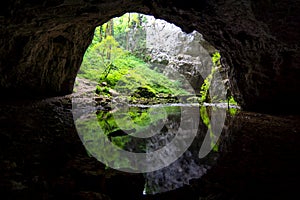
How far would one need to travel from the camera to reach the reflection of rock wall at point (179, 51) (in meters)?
21.6

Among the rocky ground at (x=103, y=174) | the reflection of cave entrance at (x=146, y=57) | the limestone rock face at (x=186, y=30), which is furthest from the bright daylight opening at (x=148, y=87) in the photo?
the limestone rock face at (x=186, y=30)

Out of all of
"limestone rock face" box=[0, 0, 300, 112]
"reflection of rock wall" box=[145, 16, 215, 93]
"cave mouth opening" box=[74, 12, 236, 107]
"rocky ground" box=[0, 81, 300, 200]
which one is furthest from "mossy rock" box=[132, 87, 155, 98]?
"rocky ground" box=[0, 81, 300, 200]

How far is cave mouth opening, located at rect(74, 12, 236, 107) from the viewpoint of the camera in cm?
1620

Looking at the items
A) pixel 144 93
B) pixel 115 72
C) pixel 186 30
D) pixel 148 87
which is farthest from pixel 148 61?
pixel 186 30

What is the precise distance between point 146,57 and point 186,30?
693 inches

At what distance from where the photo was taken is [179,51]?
25906 millimetres

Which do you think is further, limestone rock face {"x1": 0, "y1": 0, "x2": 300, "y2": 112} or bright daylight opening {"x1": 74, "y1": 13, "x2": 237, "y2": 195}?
limestone rock face {"x1": 0, "y1": 0, "x2": 300, "y2": 112}

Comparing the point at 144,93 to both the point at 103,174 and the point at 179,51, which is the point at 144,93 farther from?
the point at 103,174

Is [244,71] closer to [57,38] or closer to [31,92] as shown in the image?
[57,38]

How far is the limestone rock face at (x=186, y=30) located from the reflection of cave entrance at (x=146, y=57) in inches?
190

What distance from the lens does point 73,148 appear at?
318 centimetres

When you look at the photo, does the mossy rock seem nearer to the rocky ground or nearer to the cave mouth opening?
the cave mouth opening

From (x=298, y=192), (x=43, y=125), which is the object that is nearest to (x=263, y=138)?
(x=298, y=192)

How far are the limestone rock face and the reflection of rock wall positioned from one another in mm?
11920
